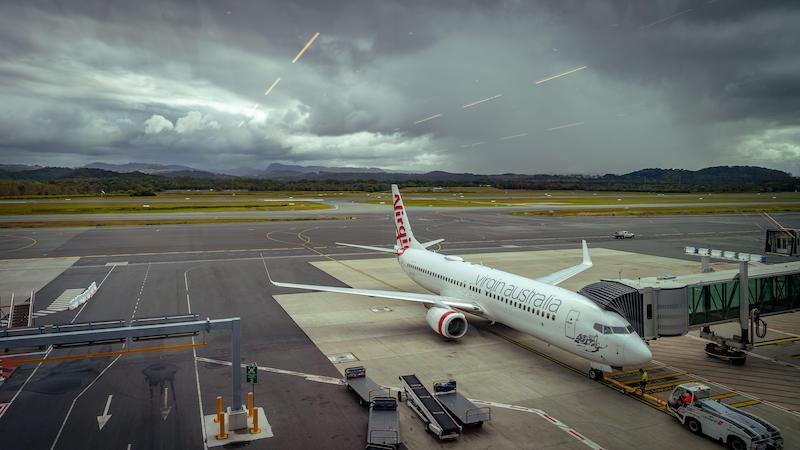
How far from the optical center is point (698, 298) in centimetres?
2694

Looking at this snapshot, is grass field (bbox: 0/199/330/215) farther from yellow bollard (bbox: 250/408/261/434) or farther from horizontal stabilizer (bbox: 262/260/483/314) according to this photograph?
yellow bollard (bbox: 250/408/261/434)

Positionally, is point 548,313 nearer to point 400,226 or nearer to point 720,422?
point 720,422

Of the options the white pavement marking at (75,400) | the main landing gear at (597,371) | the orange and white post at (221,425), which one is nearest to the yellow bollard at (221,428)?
the orange and white post at (221,425)

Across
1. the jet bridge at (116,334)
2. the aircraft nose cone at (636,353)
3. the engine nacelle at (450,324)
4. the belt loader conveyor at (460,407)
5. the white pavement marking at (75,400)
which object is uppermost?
the jet bridge at (116,334)

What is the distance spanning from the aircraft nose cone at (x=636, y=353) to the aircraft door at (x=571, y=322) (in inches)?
106

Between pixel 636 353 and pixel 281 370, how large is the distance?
18615 mm

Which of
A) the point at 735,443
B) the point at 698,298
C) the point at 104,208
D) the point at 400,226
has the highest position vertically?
the point at 104,208

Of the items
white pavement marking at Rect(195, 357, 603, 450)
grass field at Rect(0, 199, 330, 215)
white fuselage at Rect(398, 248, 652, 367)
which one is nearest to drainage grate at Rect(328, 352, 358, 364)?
white pavement marking at Rect(195, 357, 603, 450)

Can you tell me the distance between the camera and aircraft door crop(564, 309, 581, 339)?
24391 millimetres

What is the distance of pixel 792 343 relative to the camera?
31.7m

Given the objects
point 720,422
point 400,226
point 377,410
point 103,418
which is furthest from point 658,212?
point 103,418

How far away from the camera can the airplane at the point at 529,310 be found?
2291 cm

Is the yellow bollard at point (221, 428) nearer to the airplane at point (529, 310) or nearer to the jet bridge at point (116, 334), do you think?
the jet bridge at point (116, 334)

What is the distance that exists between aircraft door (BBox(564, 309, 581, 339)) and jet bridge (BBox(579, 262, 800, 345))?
1387 millimetres
